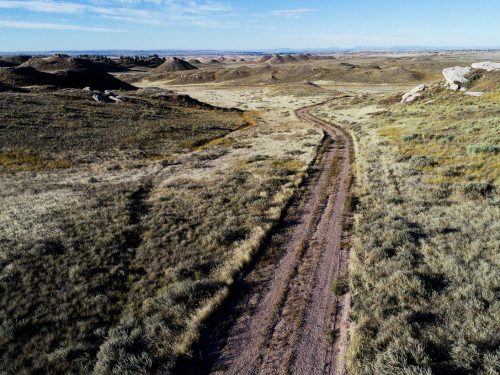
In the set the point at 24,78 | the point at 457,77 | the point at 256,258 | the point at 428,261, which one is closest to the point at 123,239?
the point at 256,258

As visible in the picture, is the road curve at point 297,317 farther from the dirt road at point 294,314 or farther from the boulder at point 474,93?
the boulder at point 474,93

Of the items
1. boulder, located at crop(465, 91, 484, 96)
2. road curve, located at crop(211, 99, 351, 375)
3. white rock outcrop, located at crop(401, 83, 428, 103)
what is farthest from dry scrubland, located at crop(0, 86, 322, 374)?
white rock outcrop, located at crop(401, 83, 428, 103)

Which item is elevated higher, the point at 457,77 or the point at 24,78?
the point at 24,78

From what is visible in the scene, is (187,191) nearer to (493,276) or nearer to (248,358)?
(248,358)

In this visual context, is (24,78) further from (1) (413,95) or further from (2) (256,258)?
(2) (256,258)

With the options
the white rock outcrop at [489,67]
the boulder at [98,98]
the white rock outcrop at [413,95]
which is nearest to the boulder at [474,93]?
the white rock outcrop at [489,67]

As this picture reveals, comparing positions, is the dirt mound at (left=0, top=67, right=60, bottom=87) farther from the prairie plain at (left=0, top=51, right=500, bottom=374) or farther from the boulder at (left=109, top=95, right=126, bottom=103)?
the prairie plain at (left=0, top=51, right=500, bottom=374)
